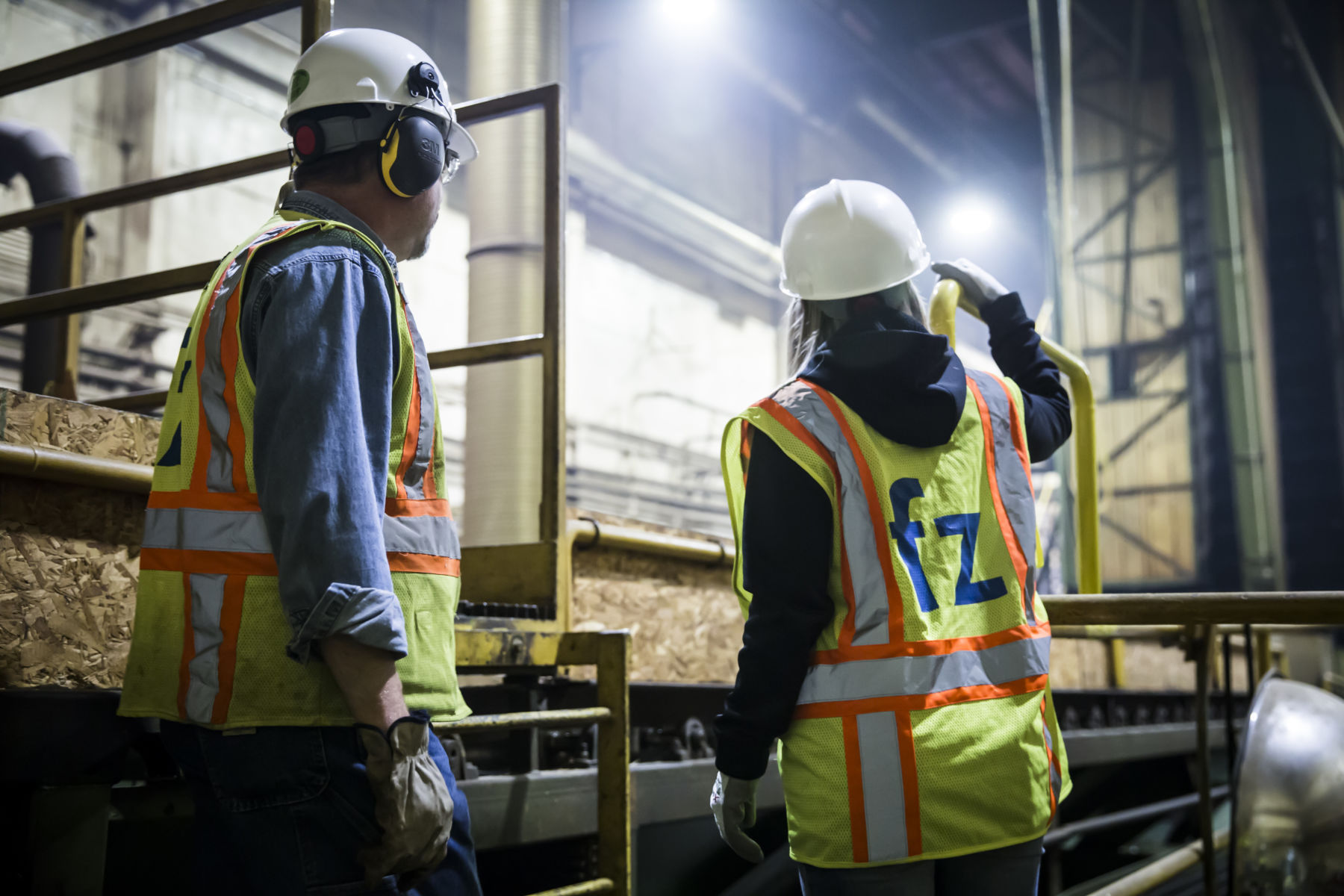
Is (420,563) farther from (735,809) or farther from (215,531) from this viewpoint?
(735,809)

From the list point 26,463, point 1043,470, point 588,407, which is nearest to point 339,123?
point 26,463

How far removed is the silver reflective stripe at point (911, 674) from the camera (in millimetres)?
1587

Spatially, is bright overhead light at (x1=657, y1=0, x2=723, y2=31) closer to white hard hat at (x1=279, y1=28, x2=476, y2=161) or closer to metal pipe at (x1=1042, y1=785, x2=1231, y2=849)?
metal pipe at (x1=1042, y1=785, x2=1231, y2=849)

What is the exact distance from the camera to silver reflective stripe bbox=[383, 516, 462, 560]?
4.59 ft

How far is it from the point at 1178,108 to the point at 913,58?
369 centimetres

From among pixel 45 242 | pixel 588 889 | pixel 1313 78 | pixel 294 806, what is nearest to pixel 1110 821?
pixel 588 889

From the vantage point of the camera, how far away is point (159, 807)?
223 centimetres

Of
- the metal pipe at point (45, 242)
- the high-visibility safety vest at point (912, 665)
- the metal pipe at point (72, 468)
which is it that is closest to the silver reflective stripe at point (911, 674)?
the high-visibility safety vest at point (912, 665)

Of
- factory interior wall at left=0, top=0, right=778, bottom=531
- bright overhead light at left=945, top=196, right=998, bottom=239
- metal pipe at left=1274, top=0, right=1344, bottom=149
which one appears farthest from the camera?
bright overhead light at left=945, top=196, right=998, bottom=239

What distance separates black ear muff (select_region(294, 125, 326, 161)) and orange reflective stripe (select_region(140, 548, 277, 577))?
578mm

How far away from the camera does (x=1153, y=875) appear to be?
11.5 feet

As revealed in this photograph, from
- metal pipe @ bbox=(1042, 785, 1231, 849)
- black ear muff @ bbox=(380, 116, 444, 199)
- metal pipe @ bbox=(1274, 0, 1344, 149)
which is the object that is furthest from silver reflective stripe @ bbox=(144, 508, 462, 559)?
metal pipe @ bbox=(1274, 0, 1344, 149)

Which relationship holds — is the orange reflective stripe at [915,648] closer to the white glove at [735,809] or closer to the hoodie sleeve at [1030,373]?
the white glove at [735,809]

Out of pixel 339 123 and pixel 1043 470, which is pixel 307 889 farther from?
pixel 1043 470
